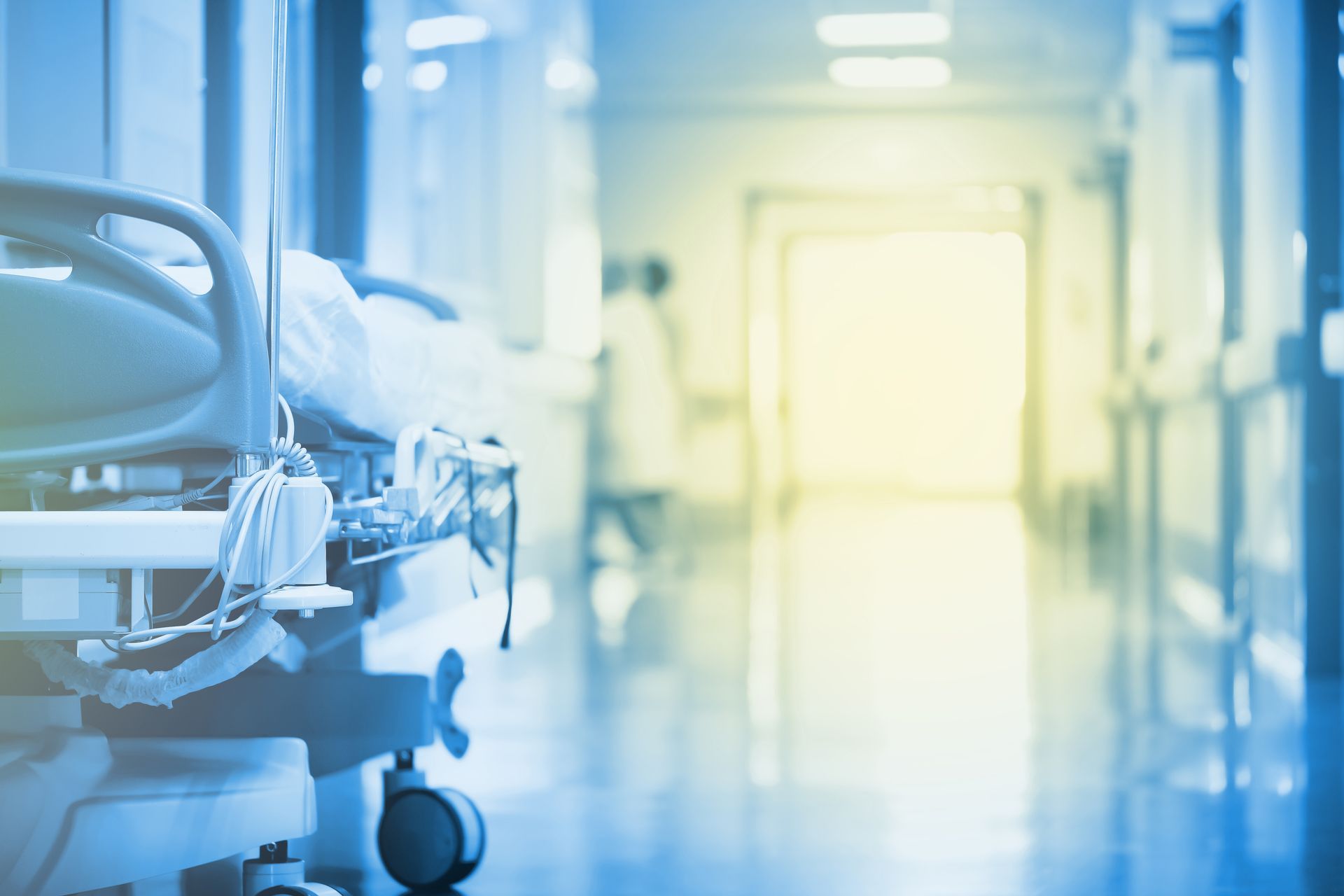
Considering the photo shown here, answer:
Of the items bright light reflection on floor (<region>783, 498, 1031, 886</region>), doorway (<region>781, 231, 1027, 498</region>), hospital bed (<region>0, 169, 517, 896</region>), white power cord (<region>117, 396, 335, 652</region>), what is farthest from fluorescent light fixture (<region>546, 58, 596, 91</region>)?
white power cord (<region>117, 396, 335, 652</region>)

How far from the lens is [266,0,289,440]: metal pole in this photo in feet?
2.97

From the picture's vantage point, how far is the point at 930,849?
4.51 ft

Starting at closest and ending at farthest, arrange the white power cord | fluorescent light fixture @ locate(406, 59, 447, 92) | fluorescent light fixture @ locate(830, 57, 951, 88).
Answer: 1. the white power cord
2. fluorescent light fixture @ locate(406, 59, 447, 92)
3. fluorescent light fixture @ locate(830, 57, 951, 88)

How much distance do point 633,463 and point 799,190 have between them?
1.82 meters

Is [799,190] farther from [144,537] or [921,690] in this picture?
[144,537]

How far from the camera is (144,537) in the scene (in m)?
0.84

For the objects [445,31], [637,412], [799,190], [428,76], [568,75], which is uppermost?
[568,75]

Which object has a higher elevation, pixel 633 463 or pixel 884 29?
Answer: pixel 884 29

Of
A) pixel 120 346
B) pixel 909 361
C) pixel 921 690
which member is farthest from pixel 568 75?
pixel 909 361

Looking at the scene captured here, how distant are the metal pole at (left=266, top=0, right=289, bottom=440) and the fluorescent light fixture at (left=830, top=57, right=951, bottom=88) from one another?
559 centimetres

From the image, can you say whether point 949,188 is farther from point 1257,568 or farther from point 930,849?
point 930,849

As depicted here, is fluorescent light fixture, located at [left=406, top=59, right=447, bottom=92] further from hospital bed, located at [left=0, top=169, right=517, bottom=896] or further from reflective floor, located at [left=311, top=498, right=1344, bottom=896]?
hospital bed, located at [left=0, top=169, right=517, bottom=896]

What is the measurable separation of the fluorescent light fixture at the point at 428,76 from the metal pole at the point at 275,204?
2495 mm

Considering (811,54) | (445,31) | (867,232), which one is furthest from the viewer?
(867,232)
